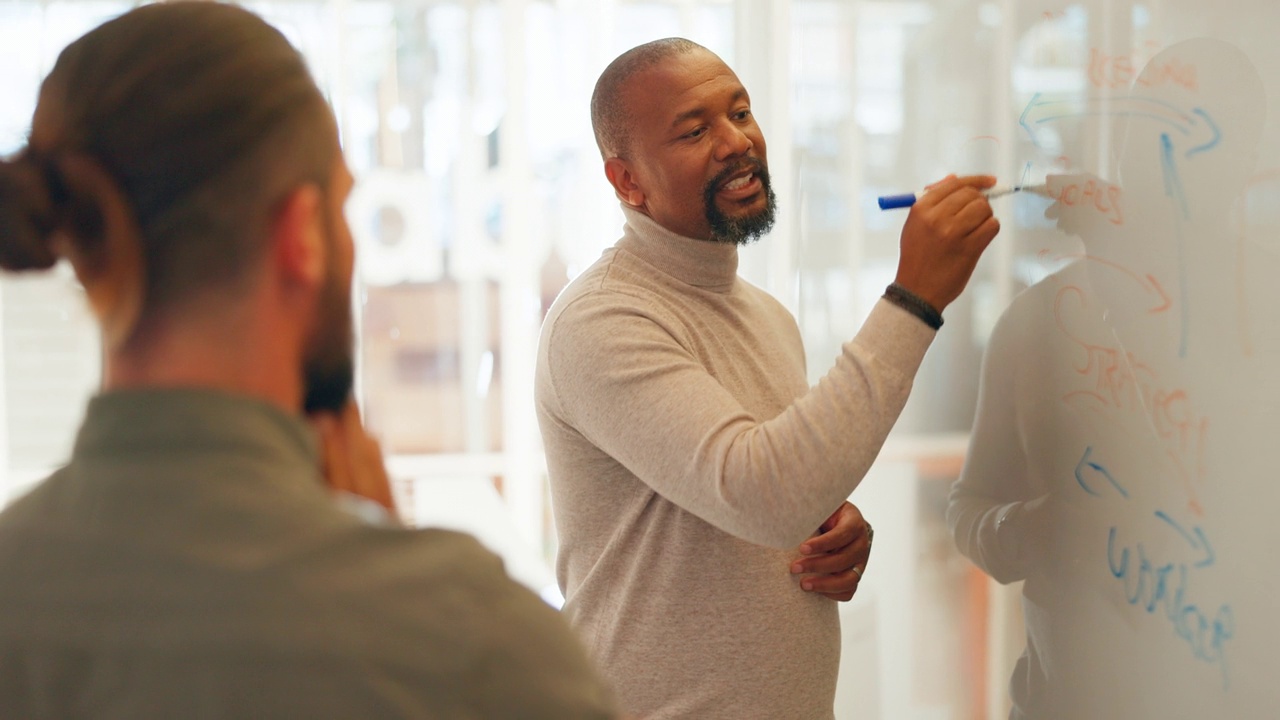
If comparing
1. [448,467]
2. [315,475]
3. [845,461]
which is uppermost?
[315,475]

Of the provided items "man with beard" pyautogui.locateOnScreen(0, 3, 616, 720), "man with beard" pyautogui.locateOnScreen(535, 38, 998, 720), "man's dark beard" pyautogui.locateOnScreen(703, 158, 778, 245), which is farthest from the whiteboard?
"man with beard" pyautogui.locateOnScreen(0, 3, 616, 720)

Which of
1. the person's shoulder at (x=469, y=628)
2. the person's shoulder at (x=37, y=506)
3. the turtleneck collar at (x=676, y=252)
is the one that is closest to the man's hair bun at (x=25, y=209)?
the person's shoulder at (x=37, y=506)

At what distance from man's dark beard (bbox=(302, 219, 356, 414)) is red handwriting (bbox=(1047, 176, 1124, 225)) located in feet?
2.60

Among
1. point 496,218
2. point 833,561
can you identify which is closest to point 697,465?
point 833,561

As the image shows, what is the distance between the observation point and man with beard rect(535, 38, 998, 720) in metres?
1.06

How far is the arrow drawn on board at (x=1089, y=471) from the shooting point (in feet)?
3.68

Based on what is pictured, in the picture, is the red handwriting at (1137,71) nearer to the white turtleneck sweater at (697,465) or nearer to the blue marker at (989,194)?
the blue marker at (989,194)

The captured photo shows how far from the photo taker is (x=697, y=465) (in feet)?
3.55

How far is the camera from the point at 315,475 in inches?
23.4

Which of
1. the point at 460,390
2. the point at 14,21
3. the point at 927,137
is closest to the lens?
the point at 927,137

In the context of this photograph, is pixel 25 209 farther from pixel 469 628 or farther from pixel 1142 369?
pixel 1142 369

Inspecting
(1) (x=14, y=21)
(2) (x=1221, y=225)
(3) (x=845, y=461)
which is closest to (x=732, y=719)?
(3) (x=845, y=461)

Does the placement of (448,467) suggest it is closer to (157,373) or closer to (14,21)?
(14,21)

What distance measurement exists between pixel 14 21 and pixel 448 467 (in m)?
1.21
